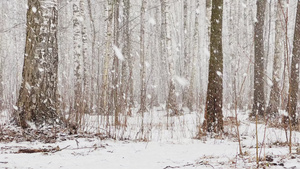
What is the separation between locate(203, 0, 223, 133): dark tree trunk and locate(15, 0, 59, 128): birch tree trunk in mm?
2872

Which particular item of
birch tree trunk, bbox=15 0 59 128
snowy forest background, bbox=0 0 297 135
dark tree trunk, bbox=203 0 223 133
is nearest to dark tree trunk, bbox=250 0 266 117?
snowy forest background, bbox=0 0 297 135

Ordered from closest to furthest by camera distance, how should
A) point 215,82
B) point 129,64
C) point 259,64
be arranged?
point 215,82
point 259,64
point 129,64

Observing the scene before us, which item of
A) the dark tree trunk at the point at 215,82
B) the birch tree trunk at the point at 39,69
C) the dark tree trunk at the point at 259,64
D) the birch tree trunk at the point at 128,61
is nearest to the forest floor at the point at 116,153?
the birch tree trunk at the point at 39,69

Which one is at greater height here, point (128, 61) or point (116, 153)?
point (128, 61)

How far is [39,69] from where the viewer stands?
4.44 m

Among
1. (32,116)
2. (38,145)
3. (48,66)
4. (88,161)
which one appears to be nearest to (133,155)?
(88,161)

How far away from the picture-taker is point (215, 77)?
532 cm

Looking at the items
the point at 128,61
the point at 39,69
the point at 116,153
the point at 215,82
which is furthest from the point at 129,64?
the point at 116,153

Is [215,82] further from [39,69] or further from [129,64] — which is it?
[129,64]

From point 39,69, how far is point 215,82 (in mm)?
3295

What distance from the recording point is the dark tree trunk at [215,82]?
518 cm

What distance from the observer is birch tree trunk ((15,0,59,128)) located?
14.1 feet

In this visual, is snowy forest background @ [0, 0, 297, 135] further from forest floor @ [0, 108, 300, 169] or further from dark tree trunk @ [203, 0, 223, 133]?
forest floor @ [0, 108, 300, 169]

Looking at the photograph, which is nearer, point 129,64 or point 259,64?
point 259,64
